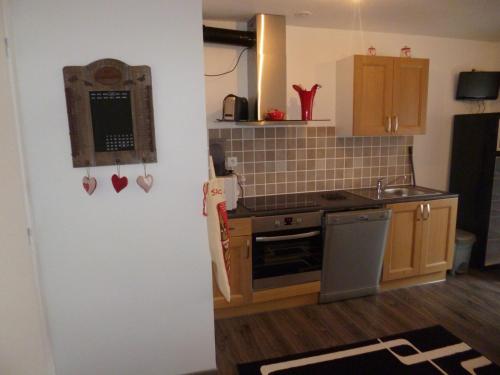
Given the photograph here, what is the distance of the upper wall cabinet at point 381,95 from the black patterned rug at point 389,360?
1.70 m

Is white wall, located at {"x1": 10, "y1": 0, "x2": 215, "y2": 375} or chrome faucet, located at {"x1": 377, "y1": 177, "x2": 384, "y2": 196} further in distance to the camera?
chrome faucet, located at {"x1": 377, "y1": 177, "x2": 384, "y2": 196}

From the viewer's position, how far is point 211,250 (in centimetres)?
185

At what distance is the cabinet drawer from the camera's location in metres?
2.43

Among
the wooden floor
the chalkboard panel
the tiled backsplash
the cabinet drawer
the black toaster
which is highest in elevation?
the black toaster

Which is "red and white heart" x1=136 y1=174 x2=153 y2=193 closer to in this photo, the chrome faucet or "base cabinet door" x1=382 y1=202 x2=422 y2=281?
"base cabinet door" x1=382 y1=202 x2=422 y2=281

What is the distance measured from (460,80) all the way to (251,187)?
251cm

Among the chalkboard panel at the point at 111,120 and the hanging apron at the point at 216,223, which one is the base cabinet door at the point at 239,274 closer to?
the hanging apron at the point at 216,223

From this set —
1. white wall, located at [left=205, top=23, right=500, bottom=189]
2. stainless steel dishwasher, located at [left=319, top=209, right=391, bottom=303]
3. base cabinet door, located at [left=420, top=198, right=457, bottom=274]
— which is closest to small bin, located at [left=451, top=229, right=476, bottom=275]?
base cabinet door, located at [left=420, top=198, right=457, bottom=274]

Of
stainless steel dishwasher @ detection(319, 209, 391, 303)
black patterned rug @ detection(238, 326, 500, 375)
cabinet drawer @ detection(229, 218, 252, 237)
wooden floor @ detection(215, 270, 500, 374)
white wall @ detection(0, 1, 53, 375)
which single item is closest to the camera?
white wall @ detection(0, 1, 53, 375)

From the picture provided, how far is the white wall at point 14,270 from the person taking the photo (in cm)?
123

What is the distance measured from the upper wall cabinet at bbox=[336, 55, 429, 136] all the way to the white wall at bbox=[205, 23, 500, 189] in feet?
0.64

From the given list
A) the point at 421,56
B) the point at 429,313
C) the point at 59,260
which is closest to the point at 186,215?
the point at 59,260

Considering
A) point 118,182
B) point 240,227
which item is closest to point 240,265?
point 240,227

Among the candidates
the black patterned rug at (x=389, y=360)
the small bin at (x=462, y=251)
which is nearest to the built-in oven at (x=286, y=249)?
the black patterned rug at (x=389, y=360)
